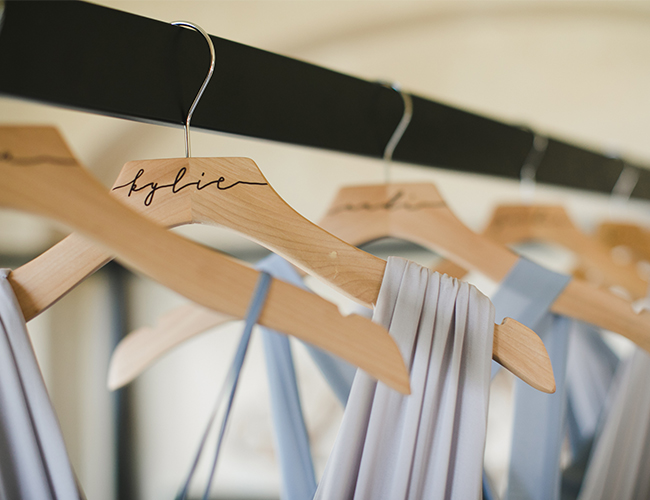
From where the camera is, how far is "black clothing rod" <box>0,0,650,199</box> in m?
0.33

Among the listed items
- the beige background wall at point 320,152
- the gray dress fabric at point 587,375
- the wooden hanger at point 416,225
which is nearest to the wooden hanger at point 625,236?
the gray dress fabric at point 587,375

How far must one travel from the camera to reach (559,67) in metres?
1.49

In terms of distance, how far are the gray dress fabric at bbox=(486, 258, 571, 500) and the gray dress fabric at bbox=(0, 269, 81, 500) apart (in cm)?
43

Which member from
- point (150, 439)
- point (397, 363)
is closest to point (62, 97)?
point (397, 363)

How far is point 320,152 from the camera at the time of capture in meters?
1.44

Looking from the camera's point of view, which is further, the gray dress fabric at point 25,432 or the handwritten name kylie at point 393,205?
the handwritten name kylie at point 393,205

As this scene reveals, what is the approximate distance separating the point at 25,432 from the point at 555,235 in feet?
2.46

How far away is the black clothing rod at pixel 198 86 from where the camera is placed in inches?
12.9

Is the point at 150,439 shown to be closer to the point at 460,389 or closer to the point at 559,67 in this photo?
the point at 460,389

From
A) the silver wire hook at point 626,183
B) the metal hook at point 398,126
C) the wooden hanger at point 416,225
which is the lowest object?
the wooden hanger at point 416,225

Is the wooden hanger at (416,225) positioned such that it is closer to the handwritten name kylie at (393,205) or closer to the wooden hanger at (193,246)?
the handwritten name kylie at (393,205)

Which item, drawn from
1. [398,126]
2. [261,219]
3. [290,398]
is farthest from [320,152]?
[261,219]

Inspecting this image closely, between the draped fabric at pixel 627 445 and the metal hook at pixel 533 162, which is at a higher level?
the metal hook at pixel 533 162

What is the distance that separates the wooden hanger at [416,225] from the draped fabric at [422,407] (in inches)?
5.3
